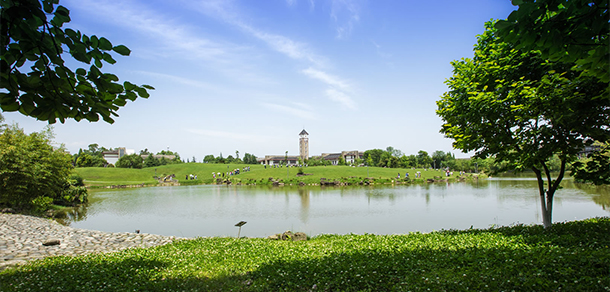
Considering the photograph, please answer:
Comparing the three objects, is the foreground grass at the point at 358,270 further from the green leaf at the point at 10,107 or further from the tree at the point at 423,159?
the tree at the point at 423,159

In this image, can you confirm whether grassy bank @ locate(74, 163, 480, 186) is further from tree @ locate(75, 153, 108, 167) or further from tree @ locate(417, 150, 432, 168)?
tree @ locate(417, 150, 432, 168)

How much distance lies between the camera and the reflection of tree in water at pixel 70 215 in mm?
20898

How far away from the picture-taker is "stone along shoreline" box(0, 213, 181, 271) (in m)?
9.65

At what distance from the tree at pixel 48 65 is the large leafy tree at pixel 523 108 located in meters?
9.19

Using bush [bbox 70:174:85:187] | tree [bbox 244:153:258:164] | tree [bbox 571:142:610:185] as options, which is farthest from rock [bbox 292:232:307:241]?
tree [bbox 244:153:258:164]

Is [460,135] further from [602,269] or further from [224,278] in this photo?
[224,278]

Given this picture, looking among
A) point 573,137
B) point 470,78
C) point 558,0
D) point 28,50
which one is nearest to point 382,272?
point 558,0

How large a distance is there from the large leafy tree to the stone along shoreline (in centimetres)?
1253

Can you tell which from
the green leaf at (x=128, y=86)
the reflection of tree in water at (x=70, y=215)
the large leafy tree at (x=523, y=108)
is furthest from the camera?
the reflection of tree in water at (x=70, y=215)

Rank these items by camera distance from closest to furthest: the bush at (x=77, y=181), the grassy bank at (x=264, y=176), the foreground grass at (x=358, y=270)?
the foreground grass at (x=358, y=270) < the bush at (x=77, y=181) < the grassy bank at (x=264, y=176)

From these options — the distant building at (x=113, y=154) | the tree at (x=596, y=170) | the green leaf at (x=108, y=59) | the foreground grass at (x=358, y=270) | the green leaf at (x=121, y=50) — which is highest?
the distant building at (x=113, y=154)

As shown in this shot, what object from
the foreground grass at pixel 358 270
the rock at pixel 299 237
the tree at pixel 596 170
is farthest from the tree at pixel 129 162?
the tree at pixel 596 170

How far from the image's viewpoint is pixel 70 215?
23.4 m

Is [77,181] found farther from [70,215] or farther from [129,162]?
[129,162]
